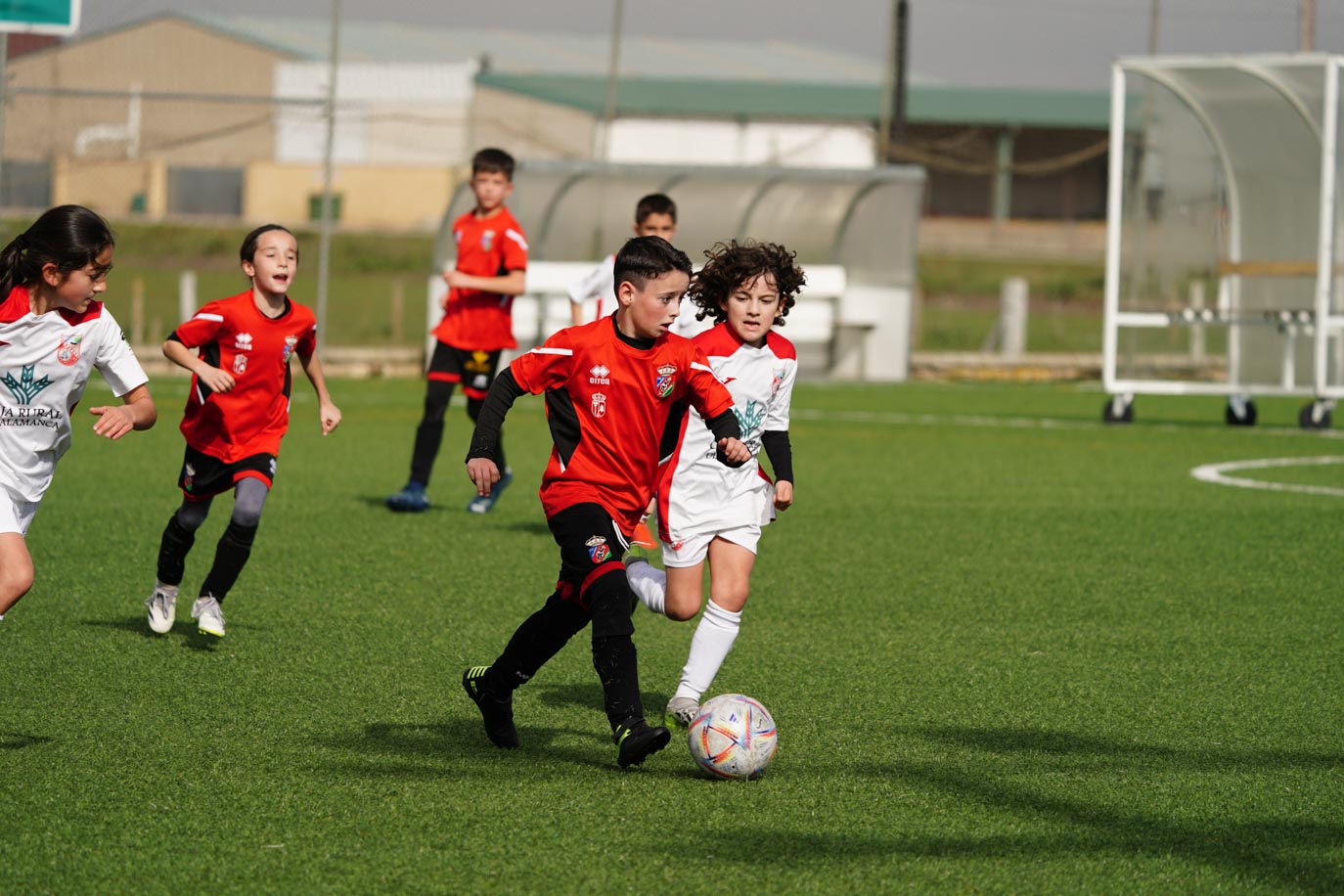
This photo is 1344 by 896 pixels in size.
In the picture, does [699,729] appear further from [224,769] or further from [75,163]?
[75,163]

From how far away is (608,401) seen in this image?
5227 millimetres

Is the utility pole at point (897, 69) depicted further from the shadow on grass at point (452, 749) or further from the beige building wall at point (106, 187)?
the shadow on grass at point (452, 749)

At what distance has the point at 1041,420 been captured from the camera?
18.6 meters

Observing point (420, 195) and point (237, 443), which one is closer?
point (237, 443)

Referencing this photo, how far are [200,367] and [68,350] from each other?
1110 mm

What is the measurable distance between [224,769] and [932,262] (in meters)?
45.6

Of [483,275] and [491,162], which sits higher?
[491,162]

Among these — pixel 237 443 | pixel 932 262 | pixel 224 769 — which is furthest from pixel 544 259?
pixel 932 262

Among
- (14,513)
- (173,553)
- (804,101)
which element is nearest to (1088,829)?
(14,513)

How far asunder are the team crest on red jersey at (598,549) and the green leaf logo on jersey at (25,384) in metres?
1.76

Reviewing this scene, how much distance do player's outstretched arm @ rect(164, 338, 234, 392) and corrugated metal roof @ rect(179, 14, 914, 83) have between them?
1806 inches

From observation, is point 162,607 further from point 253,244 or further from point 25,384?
point 25,384

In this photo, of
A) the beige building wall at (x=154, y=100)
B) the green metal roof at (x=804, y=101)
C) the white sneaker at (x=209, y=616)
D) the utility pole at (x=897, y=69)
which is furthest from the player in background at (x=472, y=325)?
the green metal roof at (x=804, y=101)

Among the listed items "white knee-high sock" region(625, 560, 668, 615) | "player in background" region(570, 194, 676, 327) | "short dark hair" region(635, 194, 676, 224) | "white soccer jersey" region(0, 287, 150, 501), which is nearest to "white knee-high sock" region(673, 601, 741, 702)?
"white knee-high sock" region(625, 560, 668, 615)
